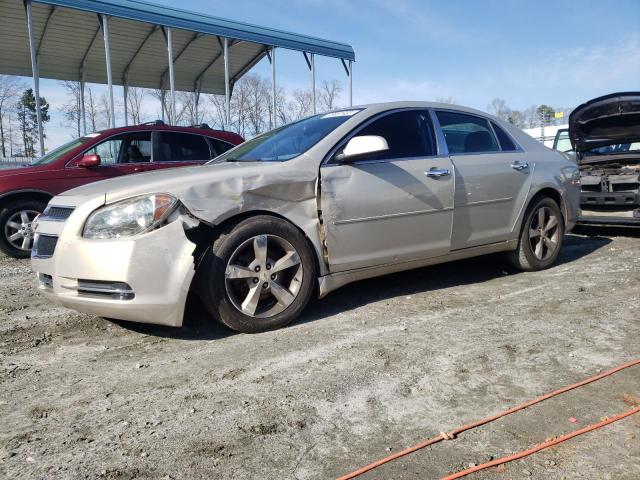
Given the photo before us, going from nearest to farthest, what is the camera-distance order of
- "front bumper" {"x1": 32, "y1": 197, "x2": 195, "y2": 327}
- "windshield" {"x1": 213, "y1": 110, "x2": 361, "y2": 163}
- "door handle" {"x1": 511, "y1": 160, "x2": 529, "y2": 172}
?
"front bumper" {"x1": 32, "y1": 197, "x2": 195, "y2": 327} → "windshield" {"x1": 213, "y1": 110, "x2": 361, "y2": 163} → "door handle" {"x1": 511, "y1": 160, "x2": 529, "y2": 172}

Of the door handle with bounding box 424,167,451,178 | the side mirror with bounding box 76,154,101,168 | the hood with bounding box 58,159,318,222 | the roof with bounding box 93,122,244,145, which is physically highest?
the roof with bounding box 93,122,244,145

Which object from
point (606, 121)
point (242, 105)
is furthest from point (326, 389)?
point (242, 105)

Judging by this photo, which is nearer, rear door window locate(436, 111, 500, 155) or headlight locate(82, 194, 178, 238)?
headlight locate(82, 194, 178, 238)

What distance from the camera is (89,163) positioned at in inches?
248

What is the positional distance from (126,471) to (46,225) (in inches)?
80.0

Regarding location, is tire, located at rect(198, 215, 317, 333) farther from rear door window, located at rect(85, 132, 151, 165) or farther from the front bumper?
rear door window, located at rect(85, 132, 151, 165)

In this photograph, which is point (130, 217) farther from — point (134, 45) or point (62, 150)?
point (134, 45)

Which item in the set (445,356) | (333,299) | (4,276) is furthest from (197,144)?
(445,356)

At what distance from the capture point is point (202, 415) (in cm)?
221

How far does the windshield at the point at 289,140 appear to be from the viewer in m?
3.69

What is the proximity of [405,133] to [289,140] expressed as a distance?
0.95m

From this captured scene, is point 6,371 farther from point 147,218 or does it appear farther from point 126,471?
point 126,471

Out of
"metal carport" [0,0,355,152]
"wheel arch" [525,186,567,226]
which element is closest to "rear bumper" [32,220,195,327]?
"wheel arch" [525,186,567,226]

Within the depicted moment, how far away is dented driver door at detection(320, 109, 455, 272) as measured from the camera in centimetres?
349
